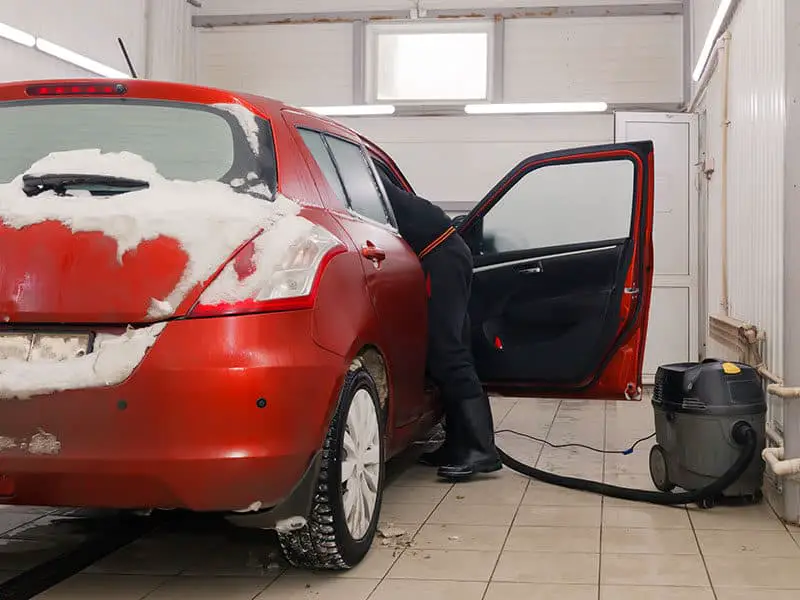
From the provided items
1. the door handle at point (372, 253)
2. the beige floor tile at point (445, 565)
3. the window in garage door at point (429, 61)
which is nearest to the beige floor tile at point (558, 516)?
the beige floor tile at point (445, 565)

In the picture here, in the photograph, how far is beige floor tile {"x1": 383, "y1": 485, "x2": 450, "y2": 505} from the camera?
4.10m

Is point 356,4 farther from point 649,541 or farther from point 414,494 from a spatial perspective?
point 649,541

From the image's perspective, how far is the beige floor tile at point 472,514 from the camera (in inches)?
147

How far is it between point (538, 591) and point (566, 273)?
2.12m

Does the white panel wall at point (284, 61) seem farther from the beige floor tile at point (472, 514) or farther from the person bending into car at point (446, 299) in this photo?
the beige floor tile at point (472, 514)

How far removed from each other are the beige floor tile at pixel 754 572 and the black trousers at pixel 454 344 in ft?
4.62

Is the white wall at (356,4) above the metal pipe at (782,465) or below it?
above

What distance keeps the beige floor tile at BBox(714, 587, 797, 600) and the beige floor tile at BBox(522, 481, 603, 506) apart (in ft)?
4.01

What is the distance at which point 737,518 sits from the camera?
3777 millimetres

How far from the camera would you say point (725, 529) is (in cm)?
360

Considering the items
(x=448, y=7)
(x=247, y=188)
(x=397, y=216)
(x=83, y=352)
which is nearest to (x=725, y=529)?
(x=397, y=216)

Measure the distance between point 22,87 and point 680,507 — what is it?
9.74 ft

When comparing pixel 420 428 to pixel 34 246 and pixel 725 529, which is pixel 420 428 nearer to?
pixel 725 529

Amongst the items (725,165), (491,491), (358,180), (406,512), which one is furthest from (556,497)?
(725,165)
